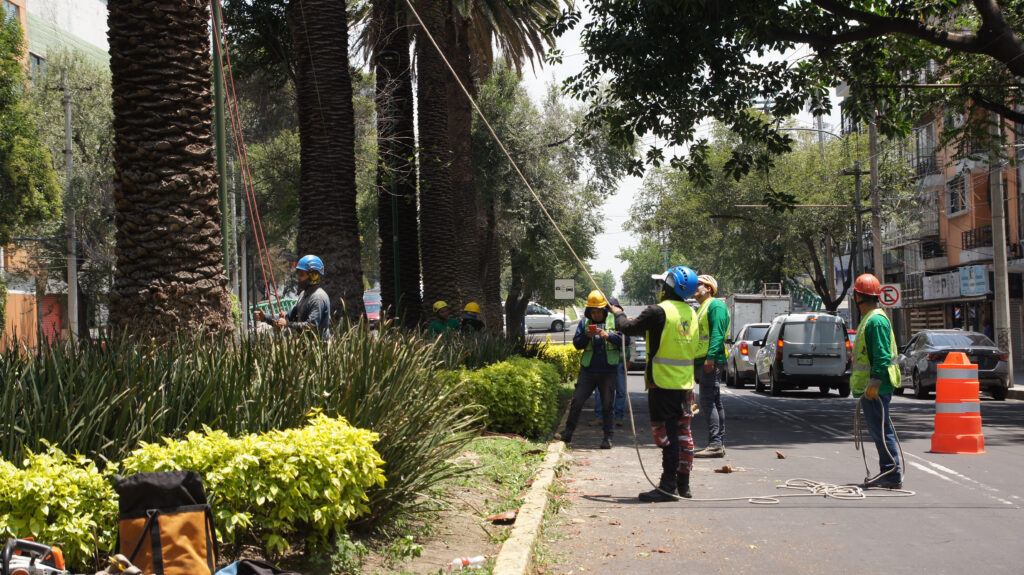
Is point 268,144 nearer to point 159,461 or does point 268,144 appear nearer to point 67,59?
point 67,59

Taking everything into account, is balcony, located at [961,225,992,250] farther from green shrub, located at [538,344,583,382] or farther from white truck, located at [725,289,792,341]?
green shrub, located at [538,344,583,382]

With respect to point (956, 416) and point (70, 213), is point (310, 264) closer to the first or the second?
point (956, 416)

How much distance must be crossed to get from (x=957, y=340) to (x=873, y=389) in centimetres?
1675

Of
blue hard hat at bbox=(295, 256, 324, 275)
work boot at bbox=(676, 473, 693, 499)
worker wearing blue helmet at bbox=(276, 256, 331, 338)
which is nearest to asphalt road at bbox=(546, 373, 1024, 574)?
work boot at bbox=(676, 473, 693, 499)

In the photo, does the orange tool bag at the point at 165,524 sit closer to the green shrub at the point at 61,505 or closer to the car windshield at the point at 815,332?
the green shrub at the point at 61,505

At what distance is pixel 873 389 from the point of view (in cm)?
908

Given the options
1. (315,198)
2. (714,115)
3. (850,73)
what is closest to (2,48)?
(315,198)

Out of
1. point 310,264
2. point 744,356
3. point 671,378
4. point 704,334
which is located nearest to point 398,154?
point 310,264

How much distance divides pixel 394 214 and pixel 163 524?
14681mm

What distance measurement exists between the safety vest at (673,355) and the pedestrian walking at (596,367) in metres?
3.66

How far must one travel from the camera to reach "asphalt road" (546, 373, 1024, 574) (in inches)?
248

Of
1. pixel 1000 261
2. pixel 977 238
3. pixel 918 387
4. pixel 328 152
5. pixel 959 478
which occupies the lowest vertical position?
pixel 918 387

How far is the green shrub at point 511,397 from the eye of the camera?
37.4 ft

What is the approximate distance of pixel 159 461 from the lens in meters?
4.54
